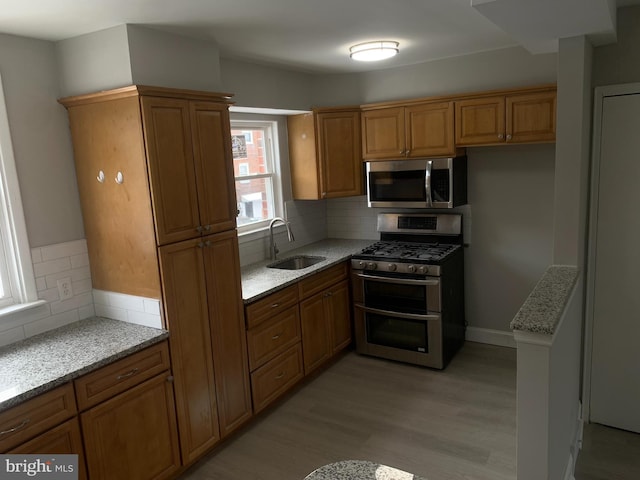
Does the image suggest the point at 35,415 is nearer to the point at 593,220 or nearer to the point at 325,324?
the point at 325,324

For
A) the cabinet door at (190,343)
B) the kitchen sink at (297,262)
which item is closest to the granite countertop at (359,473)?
the cabinet door at (190,343)

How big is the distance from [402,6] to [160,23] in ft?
4.09

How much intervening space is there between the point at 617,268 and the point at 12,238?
343cm

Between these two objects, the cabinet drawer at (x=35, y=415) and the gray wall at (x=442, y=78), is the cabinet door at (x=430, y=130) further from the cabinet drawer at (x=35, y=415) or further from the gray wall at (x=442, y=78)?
the cabinet drawer at (x=35, y=415)

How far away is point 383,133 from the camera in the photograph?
4.14m

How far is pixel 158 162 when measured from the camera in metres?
2.48

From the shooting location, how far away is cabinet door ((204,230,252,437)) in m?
2.85

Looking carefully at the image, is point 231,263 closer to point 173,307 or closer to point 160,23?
point 173,307

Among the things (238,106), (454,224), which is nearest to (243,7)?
(238,106)

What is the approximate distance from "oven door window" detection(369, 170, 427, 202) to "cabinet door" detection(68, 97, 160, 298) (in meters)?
2.29

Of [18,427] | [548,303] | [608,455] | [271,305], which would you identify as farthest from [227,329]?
→ [608,455]

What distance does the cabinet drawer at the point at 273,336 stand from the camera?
3.20 meters

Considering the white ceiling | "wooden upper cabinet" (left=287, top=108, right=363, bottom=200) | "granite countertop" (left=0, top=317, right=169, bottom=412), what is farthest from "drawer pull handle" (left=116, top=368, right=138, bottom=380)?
"wooden upper cabinet" (left=287, top=108, right=363, bottom=200)

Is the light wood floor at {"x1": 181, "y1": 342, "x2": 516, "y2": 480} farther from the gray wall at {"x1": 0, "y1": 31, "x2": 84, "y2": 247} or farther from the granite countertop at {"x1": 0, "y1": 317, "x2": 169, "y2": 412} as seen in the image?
the gray wall at {"x1": 0, "y1": 31, "x2": 84, "y2": 247}
